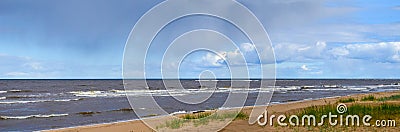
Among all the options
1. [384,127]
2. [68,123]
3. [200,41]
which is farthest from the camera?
[68,123]

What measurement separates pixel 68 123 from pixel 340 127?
14095 millimetres

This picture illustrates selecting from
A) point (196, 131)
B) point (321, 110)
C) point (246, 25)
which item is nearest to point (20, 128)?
point (196, 131)

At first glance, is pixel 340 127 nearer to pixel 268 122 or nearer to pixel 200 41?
pixel 268 122

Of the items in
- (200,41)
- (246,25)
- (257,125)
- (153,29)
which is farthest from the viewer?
(257,125)

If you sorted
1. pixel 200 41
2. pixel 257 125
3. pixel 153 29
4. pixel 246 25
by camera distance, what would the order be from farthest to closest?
pixel 257 125 < pixel 200 41 < pixel 246 25 < pixel 153 29

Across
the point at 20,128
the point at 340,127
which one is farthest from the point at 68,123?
the point at 340,127

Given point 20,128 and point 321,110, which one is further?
point 20,128

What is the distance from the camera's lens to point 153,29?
320 inches

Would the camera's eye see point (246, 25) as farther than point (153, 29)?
Yes

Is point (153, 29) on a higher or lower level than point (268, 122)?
higher

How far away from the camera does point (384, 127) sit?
495 inches

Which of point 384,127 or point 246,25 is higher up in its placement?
point 246,25

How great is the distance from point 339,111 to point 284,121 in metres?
2.37

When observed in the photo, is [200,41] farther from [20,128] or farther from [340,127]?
[20,128]
